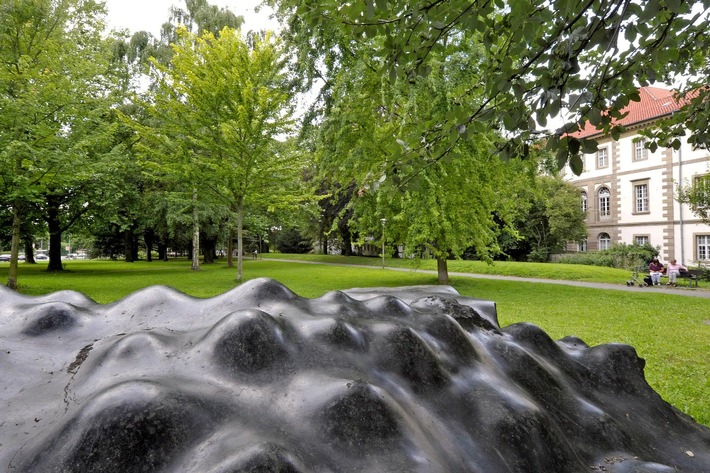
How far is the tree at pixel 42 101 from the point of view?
41.6 feet

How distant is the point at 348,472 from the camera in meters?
1.02

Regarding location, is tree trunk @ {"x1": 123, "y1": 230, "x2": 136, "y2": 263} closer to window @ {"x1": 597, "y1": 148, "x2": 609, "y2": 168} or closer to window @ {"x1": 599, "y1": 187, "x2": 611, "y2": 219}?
window @ {"x1": 599, "y1": 187, "x2": 611, "y2": 219}

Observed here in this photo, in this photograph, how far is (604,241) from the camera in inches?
1598

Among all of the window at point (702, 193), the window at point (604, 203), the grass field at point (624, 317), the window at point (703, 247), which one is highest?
the window at point (604, 203)

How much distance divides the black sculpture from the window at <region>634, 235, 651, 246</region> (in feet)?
138

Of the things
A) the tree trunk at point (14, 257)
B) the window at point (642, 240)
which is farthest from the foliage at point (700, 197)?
the tree trunk at point (14, 257)

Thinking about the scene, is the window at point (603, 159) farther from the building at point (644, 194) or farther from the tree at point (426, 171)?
the tree at point (426, 171)

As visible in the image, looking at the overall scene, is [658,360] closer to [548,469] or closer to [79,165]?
[548,469]

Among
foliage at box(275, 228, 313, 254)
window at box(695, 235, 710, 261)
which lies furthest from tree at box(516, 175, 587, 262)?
foliage at box(275, 228, 313, 254)

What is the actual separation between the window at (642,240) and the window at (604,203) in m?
3.45

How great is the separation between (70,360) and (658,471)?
193cm

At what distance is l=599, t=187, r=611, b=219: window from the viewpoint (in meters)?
40.1

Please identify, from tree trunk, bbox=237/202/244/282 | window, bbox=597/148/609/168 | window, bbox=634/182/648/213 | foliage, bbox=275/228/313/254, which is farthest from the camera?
foliage, bbox=275/228/313/254

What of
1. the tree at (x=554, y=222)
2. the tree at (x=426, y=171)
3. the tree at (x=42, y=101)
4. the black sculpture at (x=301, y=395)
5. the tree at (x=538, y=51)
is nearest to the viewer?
the black sculpture at (x=301, y=395)
